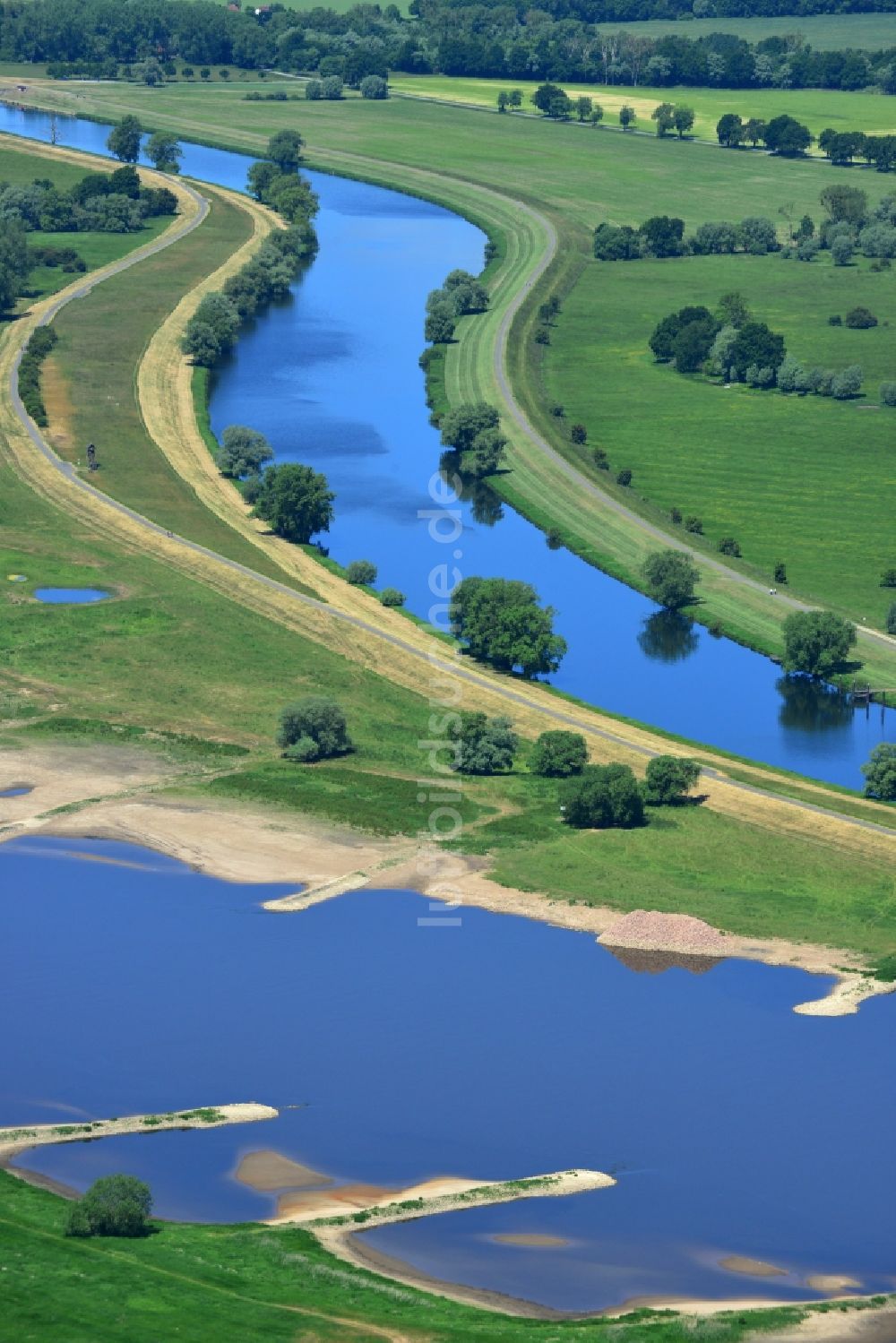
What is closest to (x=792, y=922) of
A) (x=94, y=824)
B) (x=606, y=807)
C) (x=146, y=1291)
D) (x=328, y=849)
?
(x=606, y=807)

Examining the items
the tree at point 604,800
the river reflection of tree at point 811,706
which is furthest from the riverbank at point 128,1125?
the river reflection of tree at point 811,706

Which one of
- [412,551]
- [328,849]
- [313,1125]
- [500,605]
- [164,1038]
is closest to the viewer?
[313,1125]

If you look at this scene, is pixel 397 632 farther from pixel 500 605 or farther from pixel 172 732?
pixel 172 732

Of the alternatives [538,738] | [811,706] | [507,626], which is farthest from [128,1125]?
[811,706]

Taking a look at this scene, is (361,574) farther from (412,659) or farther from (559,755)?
(559,755)

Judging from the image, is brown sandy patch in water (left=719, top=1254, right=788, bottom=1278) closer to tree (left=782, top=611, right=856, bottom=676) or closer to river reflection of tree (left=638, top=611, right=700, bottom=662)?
tree (left=782, top=611, right=856, bottom=676)

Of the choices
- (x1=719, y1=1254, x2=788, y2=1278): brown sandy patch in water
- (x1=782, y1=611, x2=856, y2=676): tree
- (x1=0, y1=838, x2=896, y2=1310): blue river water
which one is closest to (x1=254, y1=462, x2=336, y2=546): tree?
(x1=782, y1=611, x2=856, y2=676): tree
